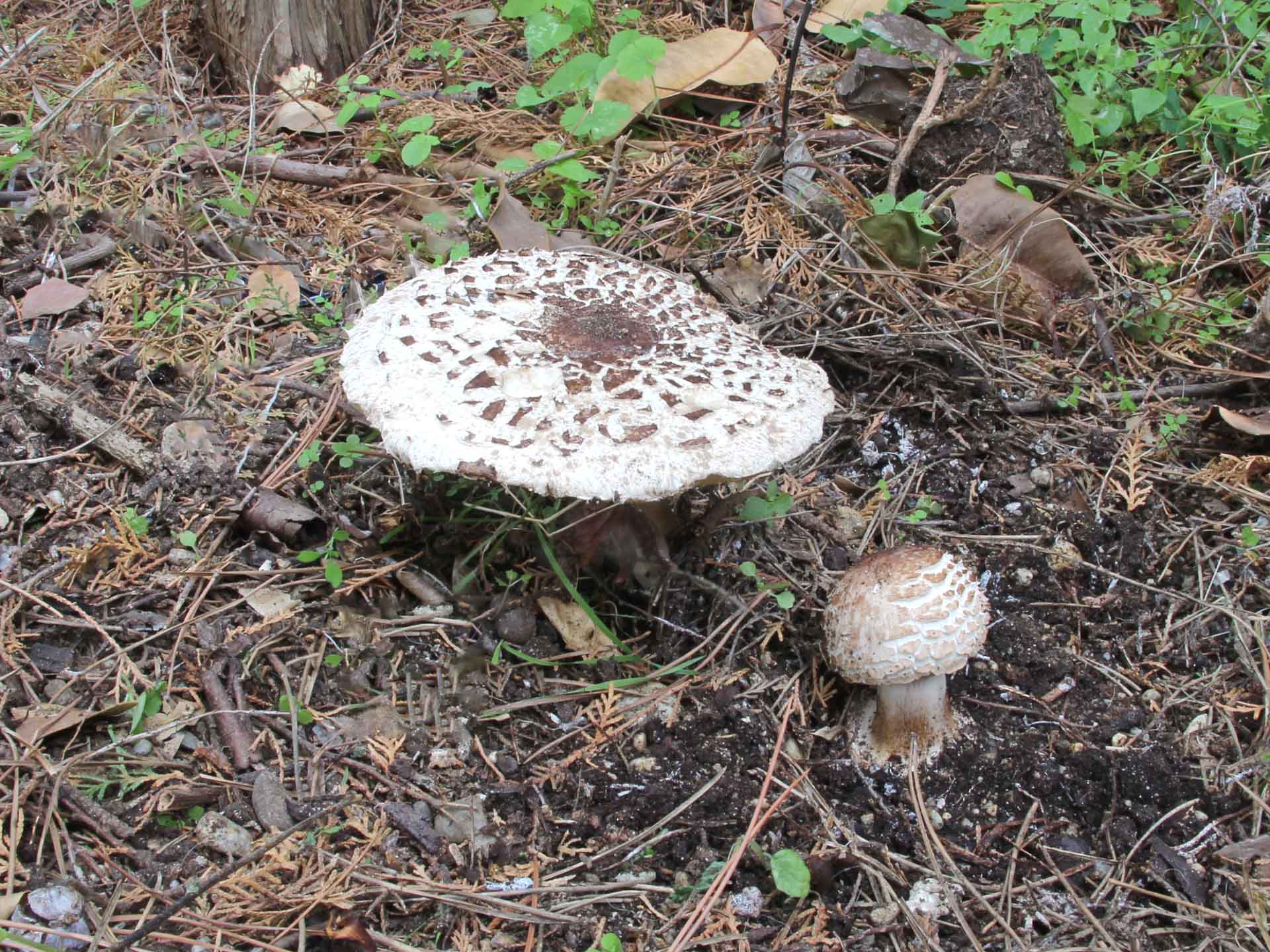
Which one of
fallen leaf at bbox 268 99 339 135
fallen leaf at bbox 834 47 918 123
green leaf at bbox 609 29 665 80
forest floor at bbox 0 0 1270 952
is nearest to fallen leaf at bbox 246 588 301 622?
forest floor at bbox 0 0 1270 952

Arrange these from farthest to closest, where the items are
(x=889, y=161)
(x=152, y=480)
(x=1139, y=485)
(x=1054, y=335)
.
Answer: (x=889, y=161) < (x=1054, y=335) < (x=1139, y=485) < (x=152, y=480)

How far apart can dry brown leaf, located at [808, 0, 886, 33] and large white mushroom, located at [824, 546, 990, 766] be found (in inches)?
144

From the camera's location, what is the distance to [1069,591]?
10.8 ft

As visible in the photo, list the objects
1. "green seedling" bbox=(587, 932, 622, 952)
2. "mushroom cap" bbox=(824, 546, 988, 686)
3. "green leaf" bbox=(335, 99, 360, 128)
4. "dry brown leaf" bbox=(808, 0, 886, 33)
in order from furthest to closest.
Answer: "dry brown leaf" bbox=(808, 0, 886, 33)
"green leaf" bbox=(335, 99, 360, 128)
"mushroom cap" bbox=(824, 546, 988, 686)
"green seedling" bbox=(587, 932, 622, 952)

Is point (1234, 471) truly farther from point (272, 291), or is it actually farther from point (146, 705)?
point (272, 291)

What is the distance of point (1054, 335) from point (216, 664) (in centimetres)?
338

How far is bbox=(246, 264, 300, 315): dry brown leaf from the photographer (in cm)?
394

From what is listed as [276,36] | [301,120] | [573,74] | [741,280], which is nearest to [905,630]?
[741,280]

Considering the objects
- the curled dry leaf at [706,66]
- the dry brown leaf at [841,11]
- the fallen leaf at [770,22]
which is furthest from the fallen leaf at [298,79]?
the dry brown leaf at [841,11]

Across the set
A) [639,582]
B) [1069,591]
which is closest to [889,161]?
[1069,591]

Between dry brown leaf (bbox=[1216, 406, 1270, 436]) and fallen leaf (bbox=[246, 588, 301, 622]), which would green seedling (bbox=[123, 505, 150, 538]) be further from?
dry brown leaf (bbox=[1216, 406, 1270, 436])

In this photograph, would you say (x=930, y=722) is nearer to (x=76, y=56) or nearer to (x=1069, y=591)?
(x=1069, y=591)

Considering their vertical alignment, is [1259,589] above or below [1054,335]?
below

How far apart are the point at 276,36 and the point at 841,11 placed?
2.97m
